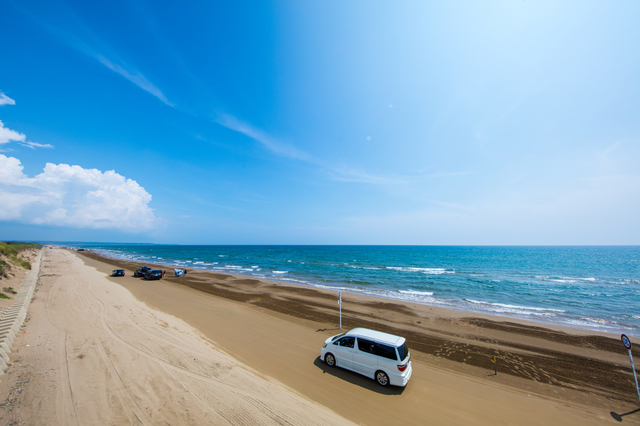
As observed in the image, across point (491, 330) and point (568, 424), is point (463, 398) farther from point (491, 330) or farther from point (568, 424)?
point (491, 330)

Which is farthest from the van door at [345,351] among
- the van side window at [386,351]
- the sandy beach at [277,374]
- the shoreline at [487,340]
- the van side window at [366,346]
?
the shoreline at [487,340]

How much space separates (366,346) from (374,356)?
1.47 ft

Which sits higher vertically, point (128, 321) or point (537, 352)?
point (128, 321)

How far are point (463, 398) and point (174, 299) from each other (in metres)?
25.3

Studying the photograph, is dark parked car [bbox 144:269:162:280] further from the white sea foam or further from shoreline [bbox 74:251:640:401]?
the white sea foam

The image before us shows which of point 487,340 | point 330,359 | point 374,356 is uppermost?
point 374,356

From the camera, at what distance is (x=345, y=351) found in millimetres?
10102

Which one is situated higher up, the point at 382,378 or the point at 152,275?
the point at 382,378

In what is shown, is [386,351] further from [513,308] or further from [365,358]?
[513,308]

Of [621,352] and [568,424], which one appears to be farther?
[621,352]

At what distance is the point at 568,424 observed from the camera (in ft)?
26.0

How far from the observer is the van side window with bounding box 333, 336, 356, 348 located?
1000cm

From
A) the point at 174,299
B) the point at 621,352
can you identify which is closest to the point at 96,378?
the point at 174,299

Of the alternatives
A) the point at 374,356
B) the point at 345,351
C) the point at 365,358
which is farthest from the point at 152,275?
the point at 374,356
